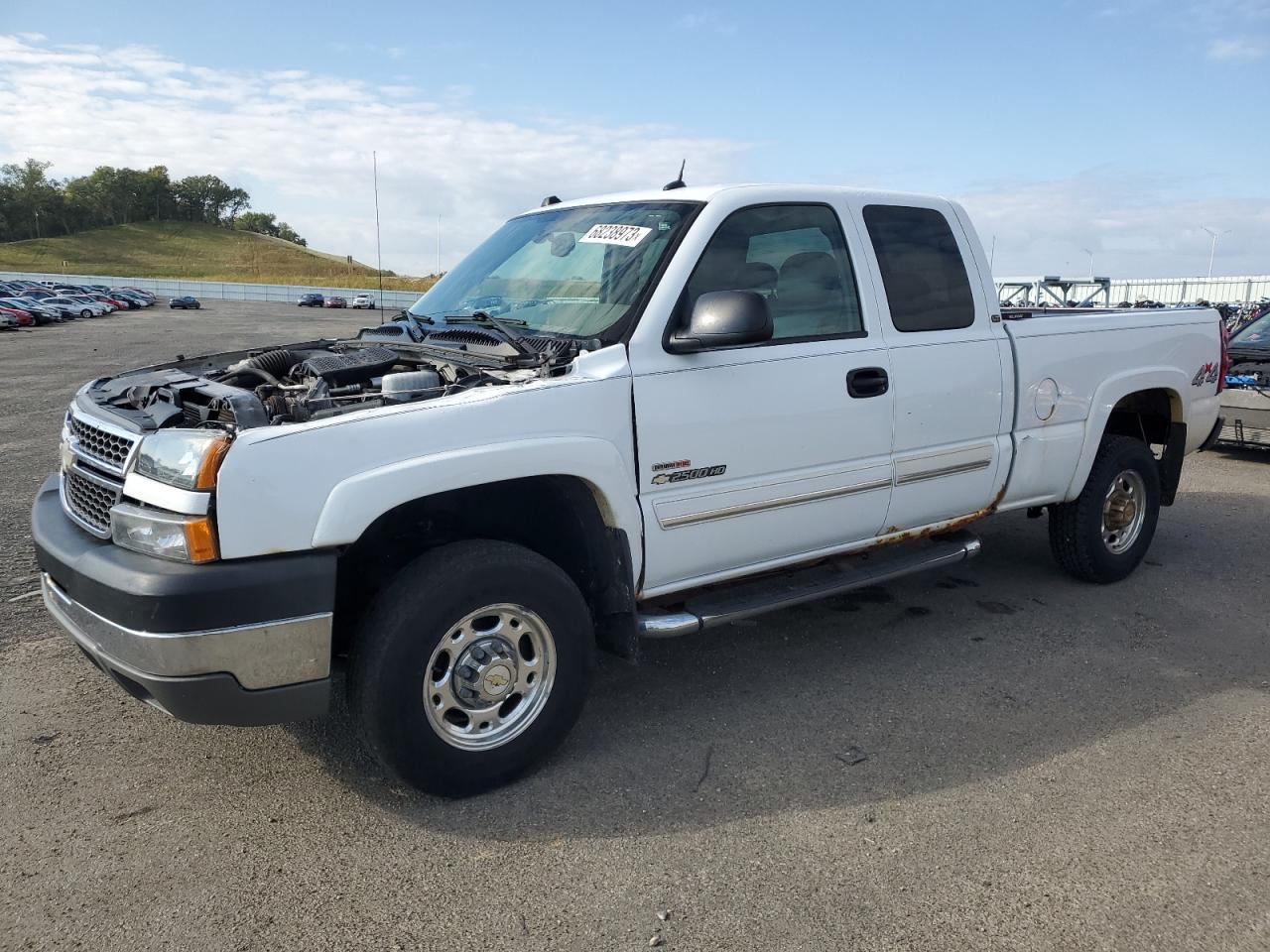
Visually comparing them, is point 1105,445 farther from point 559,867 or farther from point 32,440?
point 32,440

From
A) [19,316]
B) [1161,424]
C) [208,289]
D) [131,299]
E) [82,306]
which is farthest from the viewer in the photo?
[208,289]

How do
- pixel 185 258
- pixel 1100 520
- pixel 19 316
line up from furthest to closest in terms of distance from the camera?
pixel 185 258 < pixel 19 316 < pixel 1100 520

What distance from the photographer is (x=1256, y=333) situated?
32.5ft

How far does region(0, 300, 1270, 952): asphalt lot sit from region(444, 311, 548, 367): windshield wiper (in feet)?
4.72

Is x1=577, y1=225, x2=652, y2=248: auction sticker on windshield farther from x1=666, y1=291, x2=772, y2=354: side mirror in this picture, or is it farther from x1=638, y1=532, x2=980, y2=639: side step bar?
x1=638, y1=532, x2=980, y2=639: side step bar

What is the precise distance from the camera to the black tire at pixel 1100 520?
528 cm

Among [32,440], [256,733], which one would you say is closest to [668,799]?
[256,733]

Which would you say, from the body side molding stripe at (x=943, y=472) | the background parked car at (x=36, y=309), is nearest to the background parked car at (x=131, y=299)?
the background parked car at (x=36, y=309)

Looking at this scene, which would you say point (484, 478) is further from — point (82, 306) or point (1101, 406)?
point (82, 306)

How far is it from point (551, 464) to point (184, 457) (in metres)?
1.10

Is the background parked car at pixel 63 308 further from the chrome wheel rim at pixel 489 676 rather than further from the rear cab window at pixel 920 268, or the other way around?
the chrome wheel rim at pixel 489 676

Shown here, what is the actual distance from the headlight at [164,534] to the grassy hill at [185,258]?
277 ft

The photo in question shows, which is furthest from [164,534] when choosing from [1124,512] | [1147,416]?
[1147,416]

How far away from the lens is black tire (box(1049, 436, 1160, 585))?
17.3 ft
